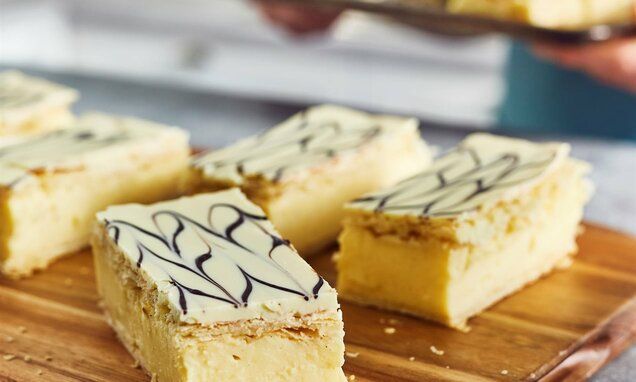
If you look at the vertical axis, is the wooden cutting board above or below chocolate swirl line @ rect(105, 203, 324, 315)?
below

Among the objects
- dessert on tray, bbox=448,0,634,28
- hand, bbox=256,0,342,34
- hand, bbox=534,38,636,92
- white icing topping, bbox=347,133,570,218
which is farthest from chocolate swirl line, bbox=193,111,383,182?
hand, bbox=256,0,342,34

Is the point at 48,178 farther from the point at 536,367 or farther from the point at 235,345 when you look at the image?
the point at 536,367

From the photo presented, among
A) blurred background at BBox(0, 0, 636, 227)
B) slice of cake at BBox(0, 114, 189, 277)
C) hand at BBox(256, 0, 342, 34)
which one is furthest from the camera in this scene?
hand at BBox(256, 0, 342, 34)

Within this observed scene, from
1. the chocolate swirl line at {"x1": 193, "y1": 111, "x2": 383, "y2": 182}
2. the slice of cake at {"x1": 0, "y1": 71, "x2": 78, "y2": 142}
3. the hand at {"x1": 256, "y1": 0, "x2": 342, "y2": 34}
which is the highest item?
the hand at {"x1": 256, "y1": 0, "x2": 342, "y2": 34}

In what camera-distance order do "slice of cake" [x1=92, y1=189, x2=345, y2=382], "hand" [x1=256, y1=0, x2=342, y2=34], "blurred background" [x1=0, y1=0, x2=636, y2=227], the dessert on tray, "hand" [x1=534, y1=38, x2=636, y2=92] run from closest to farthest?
"slice of cake" [x1=92, y1=189, x2=345, y2=382]
the dessert on tray
"hand" [x1=534, y1=38, x2=636, y2=92]
"blurred background" [x1=0, y1=0, x2=636, y2=227]
"hand" [x1=256, y1=0, x2=342, y2=34]

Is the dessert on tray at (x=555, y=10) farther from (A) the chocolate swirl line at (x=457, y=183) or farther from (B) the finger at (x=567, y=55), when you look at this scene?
(A) the chocolate swirl line at (x=457, y=183)

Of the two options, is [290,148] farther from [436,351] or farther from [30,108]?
[30,108]

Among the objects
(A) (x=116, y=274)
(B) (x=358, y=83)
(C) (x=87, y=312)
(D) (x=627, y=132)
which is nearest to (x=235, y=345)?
(A) (x=116, y=274)

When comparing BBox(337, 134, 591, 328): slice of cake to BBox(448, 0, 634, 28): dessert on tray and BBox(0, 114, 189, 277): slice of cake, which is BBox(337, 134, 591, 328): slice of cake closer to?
BBox(448, 0, 634, 28): dessert on tray
